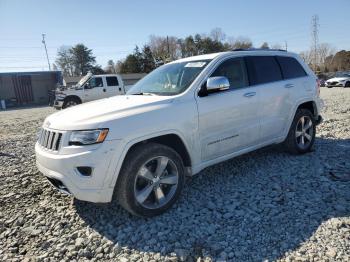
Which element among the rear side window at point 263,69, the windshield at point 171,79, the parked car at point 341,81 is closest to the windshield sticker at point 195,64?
the windshield at point 171,79

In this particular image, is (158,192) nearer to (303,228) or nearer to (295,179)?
(303,228)

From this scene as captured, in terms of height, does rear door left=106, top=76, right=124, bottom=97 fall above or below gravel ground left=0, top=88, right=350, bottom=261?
above

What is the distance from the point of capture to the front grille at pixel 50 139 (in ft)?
11.1

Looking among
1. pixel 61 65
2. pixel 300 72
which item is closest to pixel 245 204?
pixel 300 72

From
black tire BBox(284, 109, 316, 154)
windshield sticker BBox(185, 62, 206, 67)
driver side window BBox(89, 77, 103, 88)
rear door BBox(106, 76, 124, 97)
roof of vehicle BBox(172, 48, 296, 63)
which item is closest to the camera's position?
windshield sticker BBox(185, 62, 206, 67)

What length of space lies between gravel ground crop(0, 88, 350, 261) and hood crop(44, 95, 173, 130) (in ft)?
3.79

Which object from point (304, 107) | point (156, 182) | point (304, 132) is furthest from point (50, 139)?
point (304, 107)

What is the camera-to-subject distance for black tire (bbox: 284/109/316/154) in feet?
17.7

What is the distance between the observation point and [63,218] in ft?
12.4

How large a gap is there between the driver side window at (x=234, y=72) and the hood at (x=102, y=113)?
1029 millimetres

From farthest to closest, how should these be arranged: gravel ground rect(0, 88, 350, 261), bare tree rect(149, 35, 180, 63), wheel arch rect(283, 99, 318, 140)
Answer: bare tree rect(149, 35, 180, 63)
wheel arch rect(283, 99, 318, 140)
gravel ground rect(0, 88, 350, 261)

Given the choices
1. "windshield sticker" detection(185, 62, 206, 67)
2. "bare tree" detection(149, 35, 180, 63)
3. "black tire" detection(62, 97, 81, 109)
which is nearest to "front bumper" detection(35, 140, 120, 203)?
"windshield sticker" detection(185, 62, 206, 67)

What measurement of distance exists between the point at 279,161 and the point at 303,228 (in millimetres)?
2181

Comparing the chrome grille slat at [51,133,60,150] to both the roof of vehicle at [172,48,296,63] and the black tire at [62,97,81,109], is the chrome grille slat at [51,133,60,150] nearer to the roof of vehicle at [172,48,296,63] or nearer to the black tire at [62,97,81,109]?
the roof of vehicle at [172,48,296,63]
